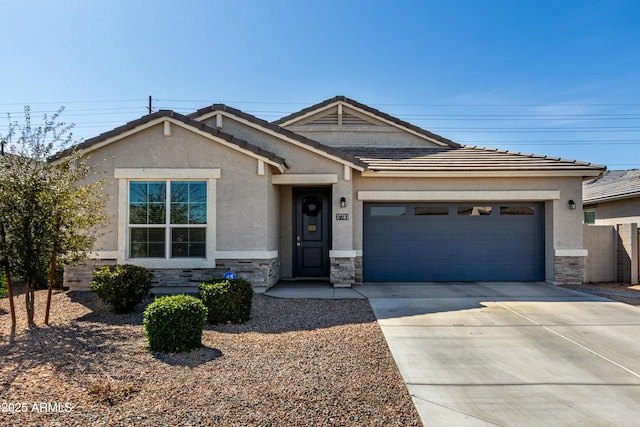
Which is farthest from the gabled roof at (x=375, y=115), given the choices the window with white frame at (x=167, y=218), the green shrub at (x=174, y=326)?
the green shrub at (x=174, y=326)

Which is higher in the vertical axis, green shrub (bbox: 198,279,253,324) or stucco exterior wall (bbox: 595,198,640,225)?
stucco exterior wall (bbox: 595,198,640,225)

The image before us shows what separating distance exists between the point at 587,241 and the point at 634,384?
873cm

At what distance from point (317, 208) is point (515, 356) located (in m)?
7.25

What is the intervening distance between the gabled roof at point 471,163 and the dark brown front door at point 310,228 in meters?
1.81

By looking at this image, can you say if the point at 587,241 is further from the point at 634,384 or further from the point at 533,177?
the point at 634,384

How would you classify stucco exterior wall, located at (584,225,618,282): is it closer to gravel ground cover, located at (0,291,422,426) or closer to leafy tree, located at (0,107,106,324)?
gravel ground cover, located at (0,291,422,426)

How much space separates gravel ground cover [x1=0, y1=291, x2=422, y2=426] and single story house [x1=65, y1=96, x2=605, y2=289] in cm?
277

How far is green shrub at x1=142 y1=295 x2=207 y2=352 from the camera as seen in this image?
509 cm

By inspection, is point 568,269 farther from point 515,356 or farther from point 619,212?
point 515,356

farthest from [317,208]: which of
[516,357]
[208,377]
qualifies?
[208,377]

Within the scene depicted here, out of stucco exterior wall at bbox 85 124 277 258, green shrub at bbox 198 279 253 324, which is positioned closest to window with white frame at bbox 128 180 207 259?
stucco exterior wall at bbox 85 124 277 258

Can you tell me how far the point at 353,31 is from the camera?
12.7 metres

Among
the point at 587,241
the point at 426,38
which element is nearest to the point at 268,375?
the point at 587,241

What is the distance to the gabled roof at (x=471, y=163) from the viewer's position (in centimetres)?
1066
